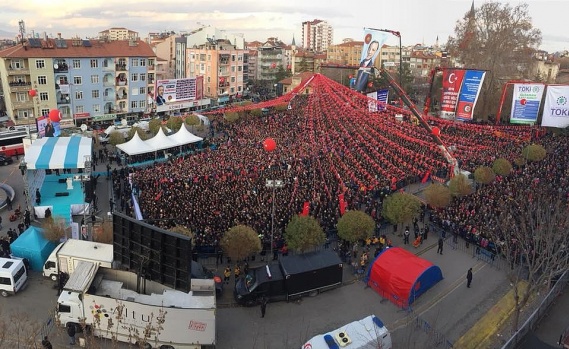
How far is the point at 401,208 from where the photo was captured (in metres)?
18.6

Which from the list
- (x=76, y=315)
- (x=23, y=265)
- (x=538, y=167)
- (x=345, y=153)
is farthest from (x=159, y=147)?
(x=538, y=167)

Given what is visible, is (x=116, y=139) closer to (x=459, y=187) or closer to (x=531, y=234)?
(x=459, y=187)

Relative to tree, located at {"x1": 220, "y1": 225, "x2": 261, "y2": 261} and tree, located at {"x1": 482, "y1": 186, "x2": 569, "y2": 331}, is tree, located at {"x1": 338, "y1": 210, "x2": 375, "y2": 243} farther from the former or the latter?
tree, located at {"x1": 482, "y1": 186, "x2": 569, "y2": 331}

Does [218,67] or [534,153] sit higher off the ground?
[218,67]

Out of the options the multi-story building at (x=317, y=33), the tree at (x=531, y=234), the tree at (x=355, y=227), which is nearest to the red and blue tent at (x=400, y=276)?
the tree at (x=355, y=227)

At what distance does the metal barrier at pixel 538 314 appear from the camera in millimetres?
12172

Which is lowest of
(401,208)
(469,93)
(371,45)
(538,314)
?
(538,314)

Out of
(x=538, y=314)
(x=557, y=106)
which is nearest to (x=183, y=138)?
(x=538, y=314)

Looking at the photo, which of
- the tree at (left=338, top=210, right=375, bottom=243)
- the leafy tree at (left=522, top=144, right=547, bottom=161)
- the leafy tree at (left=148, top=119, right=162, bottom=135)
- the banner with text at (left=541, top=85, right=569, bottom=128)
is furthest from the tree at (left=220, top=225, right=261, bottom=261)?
the banner with text at (left=541, top=85, right=569, bottom=128)

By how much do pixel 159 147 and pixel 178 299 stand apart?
1842 cm

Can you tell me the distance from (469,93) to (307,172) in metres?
11.7

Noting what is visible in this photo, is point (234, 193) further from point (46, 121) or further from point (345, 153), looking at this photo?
point (46, 121)

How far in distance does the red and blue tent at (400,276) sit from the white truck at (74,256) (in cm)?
866

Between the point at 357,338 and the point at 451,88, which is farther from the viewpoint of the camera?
the point at 451,88
